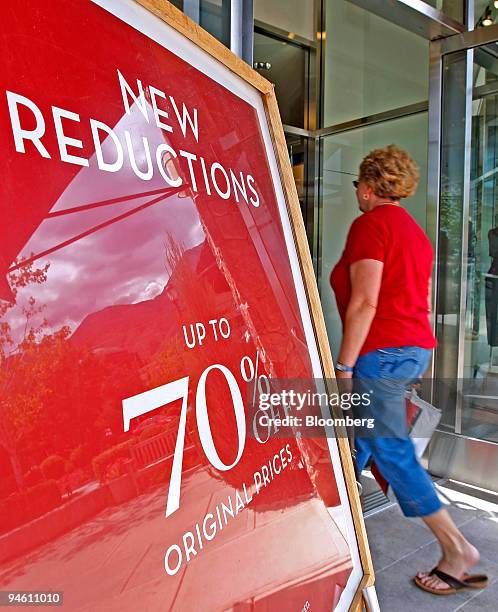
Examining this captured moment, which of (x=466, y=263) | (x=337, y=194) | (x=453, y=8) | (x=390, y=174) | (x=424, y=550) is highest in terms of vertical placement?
(x=453, y=8)

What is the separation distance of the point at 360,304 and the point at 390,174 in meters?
0.48

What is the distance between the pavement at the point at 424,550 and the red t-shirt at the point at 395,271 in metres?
0.83

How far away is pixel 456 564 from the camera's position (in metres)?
1.90

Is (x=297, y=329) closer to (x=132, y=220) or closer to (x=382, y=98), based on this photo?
(x=132, y=220)

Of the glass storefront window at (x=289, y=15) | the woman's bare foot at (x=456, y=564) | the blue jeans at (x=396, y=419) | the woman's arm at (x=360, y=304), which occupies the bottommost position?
the woman's bare foot at (x=456, y=564)

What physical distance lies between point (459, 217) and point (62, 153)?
9.13 ft

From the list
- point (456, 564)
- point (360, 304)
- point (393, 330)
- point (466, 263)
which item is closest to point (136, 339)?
point (360, 304)

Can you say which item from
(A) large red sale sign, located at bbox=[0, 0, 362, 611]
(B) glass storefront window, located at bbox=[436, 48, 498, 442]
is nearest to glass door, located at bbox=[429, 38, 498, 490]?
(B) glass storefront window, located at bbox=[436, 48, 498, 442]

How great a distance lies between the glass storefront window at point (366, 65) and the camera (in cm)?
378

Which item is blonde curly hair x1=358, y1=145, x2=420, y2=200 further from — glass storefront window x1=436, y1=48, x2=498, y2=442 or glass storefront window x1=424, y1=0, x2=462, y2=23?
glass storefront window x1=424, y1=0, x2=462, y2=23

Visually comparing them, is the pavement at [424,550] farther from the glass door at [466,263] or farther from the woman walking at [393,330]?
the glass door at [466,263]

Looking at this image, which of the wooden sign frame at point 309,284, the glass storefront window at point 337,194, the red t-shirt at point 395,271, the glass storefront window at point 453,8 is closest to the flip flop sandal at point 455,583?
the wooden sign frame at point 309,284

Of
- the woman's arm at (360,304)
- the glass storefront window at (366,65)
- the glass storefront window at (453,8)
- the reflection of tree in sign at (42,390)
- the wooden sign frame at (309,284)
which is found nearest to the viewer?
the reflection of tree in sign at (42,390)

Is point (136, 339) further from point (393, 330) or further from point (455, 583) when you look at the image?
point (455, 583)
